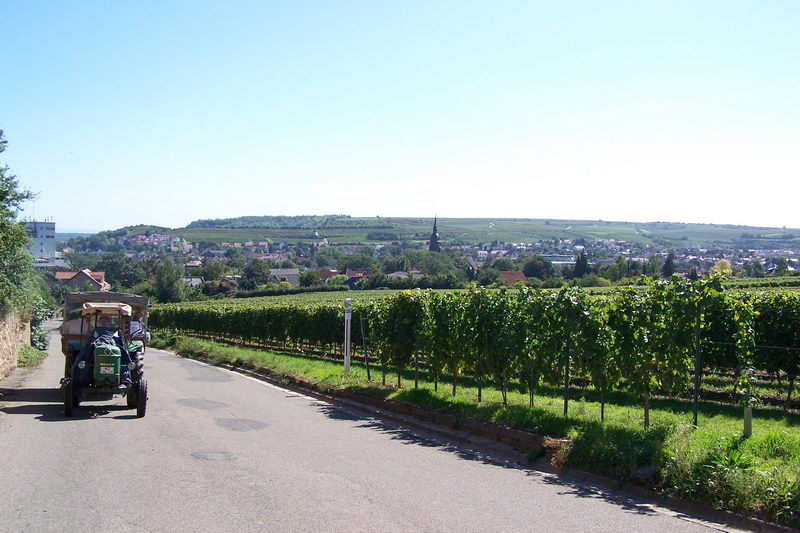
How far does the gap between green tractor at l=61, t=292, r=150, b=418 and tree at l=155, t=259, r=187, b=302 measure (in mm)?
91187

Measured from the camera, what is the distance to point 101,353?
505 inches

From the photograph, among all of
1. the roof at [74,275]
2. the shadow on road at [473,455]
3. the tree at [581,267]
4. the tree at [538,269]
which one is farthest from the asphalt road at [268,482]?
the roof at [74,275]

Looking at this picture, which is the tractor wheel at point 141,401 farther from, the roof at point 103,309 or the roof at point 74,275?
the roof at point 74,275

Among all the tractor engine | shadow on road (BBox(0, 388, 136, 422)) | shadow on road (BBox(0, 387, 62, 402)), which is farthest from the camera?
shadow on road (BBox(0, 387, 62, 402))

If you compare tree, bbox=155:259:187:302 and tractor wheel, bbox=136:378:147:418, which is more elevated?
tractor wheel, bbox=136:378:147:418

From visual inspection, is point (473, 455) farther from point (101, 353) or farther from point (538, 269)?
point (538, 269)

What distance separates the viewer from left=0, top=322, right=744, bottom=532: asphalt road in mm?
6664

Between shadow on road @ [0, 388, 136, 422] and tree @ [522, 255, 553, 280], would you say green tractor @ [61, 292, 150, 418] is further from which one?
tree @ [522, 255, 553, 280]

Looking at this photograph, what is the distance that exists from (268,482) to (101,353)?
637 centimetres

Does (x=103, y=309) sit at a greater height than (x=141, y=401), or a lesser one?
greater

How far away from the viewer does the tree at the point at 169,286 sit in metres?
103

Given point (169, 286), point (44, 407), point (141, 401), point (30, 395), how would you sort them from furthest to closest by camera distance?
1. point (169, 286)
2. point (30, 395)
3. point (44, 407)
4. point (141, 401)

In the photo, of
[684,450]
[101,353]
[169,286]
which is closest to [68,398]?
[101,353]

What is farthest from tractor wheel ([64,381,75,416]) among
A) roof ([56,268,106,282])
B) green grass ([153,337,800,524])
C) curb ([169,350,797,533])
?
roof ([56,268,106,282])
